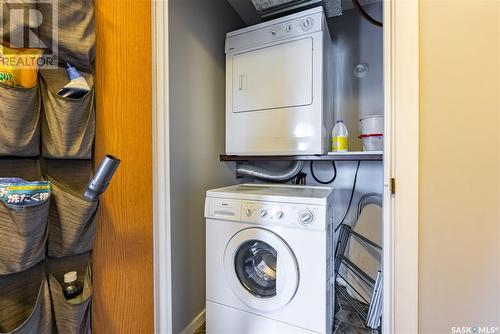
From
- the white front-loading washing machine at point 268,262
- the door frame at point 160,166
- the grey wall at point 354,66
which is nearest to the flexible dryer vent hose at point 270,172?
the grey wall at point 354,66

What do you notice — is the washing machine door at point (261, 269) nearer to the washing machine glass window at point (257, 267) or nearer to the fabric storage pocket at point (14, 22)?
the washing machine glass window at point (257, 267)

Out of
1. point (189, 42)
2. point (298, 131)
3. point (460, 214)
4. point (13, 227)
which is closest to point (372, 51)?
point (298, 131)

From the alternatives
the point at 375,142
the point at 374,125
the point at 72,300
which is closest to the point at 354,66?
the point at 374,125

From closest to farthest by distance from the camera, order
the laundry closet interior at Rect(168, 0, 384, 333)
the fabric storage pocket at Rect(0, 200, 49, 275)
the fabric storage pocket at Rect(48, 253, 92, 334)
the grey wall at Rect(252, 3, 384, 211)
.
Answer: the fabric storage pocket at Rect(0, 200, 49, 275) < the fabric storage pocket at Rect(48, 253, 92, 334) < the laundry closet interior at Rect(168, 0, 384, 333) < the grey wall at Rect(252, 3, 384, 211)

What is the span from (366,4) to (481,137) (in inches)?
69.9

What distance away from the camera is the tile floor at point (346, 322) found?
1.52m

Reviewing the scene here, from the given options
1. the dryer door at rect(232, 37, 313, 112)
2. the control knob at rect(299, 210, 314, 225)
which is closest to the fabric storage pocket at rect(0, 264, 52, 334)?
the control knob at rect(299, 210, 314, 225)

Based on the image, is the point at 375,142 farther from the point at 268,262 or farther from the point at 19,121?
the point at 19,121

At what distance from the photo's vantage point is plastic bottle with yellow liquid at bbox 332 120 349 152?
1.71 m

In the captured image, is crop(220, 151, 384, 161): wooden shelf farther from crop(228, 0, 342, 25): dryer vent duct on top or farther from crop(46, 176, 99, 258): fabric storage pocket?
crop(46, 176, 99, 258): fabric storage pocket

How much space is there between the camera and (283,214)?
1.25 meters

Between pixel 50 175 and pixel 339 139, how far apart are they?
1.68 meters

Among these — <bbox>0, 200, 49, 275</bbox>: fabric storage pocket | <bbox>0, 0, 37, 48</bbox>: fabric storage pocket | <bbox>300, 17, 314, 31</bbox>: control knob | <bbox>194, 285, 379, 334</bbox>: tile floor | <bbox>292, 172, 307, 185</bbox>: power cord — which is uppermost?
<bbox>300, 17, 314, 31</bbox>: control knob

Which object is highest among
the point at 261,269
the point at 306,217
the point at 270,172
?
the point at 270,172
